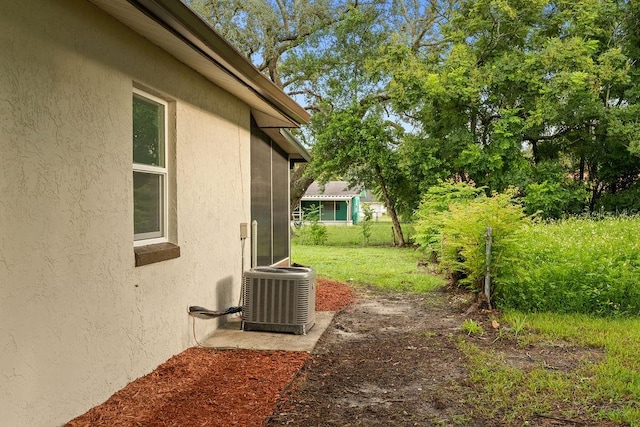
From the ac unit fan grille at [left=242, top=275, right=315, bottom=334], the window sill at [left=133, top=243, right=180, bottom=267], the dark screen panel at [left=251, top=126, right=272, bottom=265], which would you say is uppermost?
the dark screen panel at [left=251, top=126, right=272, bottom=265]

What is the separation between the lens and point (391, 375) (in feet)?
15.1

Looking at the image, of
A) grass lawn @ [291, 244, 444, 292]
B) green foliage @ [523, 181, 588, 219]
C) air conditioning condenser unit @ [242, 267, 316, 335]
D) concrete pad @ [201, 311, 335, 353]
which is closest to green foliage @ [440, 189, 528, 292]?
grass lawn @ [291, 244, 444, 292]

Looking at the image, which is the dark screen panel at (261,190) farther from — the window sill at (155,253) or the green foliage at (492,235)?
the green foliage at (492,235)

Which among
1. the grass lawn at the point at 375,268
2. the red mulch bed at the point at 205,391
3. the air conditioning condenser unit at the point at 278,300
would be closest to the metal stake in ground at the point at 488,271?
the grass lawn at the point at 375,268

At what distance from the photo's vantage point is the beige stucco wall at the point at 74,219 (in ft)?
9.08

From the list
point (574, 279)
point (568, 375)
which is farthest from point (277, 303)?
point (574, 279)

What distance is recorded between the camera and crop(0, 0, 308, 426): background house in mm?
2811

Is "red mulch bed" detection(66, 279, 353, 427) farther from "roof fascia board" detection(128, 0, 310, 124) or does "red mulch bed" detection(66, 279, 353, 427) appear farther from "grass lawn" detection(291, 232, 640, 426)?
"roof fascia board" detection(128, 0, 310, 124)

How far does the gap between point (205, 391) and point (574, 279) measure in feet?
17.6

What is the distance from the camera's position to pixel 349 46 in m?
20.6

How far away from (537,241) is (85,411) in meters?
6.69

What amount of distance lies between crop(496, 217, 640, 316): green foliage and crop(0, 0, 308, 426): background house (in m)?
4.13

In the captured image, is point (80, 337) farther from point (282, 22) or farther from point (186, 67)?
point (282, 22)

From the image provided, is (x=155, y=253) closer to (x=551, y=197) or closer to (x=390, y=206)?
(x=551, y=197)
